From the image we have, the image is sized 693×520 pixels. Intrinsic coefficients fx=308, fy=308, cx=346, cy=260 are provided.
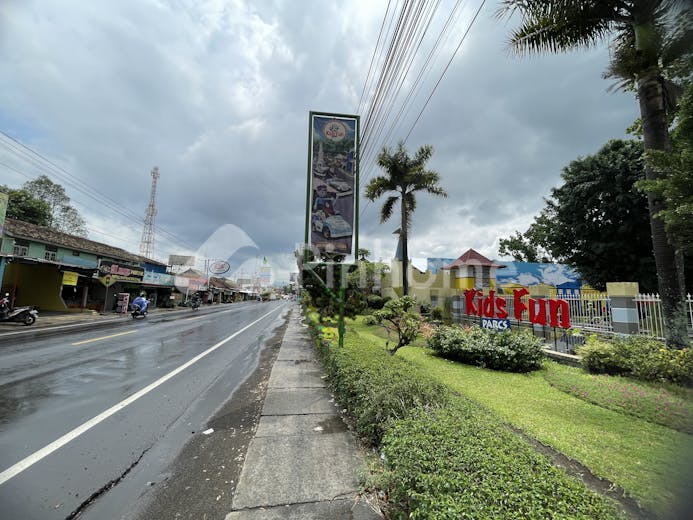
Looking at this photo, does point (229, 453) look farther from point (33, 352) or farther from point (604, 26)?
point (604, 26)

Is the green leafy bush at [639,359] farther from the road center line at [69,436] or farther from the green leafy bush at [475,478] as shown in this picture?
the road center line at [69,436]

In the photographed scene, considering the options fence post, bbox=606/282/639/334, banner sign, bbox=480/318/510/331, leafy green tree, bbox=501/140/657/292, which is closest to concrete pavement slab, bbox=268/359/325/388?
banner sign, bbox=480/318/510/331

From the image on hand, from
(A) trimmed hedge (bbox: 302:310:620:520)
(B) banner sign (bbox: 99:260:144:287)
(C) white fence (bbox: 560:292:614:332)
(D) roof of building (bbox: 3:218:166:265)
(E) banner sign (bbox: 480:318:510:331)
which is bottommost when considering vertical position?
(A) trimmed hedge (bbox: 302:310:620:520)

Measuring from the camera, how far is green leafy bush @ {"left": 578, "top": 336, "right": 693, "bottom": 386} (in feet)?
19.0

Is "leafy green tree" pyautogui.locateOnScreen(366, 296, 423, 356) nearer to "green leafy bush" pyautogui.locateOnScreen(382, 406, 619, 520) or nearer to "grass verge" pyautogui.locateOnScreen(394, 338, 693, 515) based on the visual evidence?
"grass verge" pyautogui.locateOnScreen(394, 338, 693, 515)

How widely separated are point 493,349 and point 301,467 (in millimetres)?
6818

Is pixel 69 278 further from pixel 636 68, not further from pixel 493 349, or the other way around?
pixel 636 68

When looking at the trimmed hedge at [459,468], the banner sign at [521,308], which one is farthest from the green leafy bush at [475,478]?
the banner sign at [521,308]

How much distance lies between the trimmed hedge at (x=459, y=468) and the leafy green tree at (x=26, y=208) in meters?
38.9

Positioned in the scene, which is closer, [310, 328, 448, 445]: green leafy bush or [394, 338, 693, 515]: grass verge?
[394, 338, 693, 515]: grass verge

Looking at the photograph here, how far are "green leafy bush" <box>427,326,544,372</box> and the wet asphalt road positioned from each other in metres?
5.81

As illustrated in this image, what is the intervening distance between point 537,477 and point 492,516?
519 mm

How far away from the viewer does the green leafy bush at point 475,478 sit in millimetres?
1684

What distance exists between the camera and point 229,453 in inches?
140
